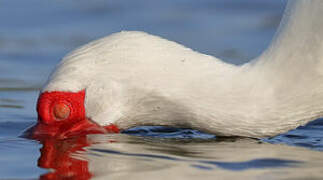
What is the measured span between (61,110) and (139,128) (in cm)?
113

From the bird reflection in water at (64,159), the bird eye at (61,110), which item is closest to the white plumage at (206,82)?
the bird eye at (61,110)

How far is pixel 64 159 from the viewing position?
7.25m

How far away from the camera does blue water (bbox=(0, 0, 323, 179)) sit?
6875 millimetres

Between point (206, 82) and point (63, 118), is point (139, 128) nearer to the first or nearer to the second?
point (63, 118)

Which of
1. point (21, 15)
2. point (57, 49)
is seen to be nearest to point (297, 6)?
point (57, 49)

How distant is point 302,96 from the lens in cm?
761

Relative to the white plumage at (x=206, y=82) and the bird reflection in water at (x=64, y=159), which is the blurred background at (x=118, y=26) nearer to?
the bird reflection in water at (x=64, y=159)

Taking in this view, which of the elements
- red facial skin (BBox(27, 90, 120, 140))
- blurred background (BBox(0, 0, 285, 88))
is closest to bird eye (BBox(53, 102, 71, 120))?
red facial skin (BBox(27, 90, 120, 140))

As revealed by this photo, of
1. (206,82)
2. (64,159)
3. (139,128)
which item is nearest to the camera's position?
(64,159)

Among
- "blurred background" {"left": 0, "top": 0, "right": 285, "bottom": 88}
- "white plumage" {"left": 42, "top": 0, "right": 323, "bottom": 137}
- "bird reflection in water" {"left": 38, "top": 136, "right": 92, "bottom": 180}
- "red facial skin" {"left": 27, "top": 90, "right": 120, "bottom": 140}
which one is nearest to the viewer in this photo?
"bird reflection in water" {"left": 38, "top": 136, "right": 92, "bottom": 180}

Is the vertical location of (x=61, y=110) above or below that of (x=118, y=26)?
below

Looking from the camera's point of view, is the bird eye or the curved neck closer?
the curved neck

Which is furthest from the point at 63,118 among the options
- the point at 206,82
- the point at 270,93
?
the point at 270,93

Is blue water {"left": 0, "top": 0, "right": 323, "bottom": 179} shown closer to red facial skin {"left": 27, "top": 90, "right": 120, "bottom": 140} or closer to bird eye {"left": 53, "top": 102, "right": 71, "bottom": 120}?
red facial skin {"left": 27, "top": 90, "right": 120, "bottom": 140}
